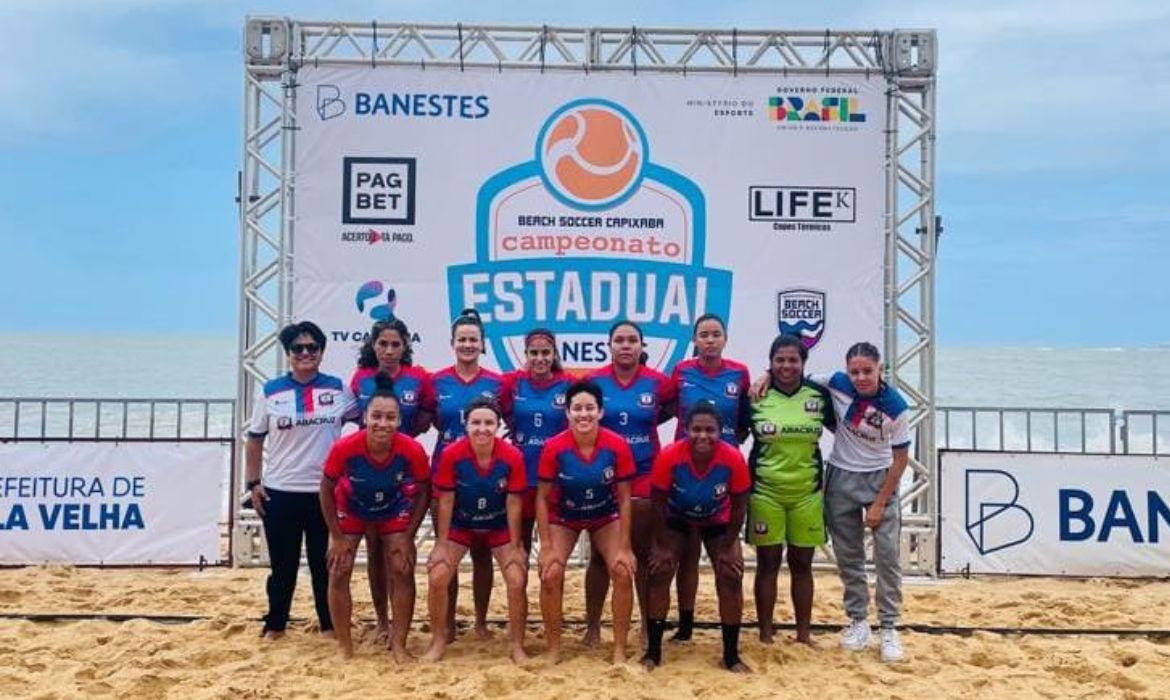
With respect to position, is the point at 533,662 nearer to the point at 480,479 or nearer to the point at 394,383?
the point at 480,479

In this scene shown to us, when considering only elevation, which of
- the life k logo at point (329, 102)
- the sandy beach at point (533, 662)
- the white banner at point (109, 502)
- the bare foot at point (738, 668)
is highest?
the life k logo at point (329, 102)

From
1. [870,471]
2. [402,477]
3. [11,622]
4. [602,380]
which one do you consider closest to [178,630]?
[11,622]

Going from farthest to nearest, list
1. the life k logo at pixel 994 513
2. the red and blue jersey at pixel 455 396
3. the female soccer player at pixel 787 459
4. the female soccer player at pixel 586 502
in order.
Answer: the life k logo at pixel 994 513 → the red and blue jersey at pixel 455 396 → the female soccer player at pixel 787 459 → the female soccer player at pixel 586 502

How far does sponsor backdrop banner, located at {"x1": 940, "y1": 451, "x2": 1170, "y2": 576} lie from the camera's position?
614cm

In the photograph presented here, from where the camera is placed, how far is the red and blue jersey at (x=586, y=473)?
161 inches

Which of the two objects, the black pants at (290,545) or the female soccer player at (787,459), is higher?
the female soccer player at (787,459)

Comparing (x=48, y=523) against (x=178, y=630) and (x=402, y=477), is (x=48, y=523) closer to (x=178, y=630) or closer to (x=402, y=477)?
(x=178, y=630)

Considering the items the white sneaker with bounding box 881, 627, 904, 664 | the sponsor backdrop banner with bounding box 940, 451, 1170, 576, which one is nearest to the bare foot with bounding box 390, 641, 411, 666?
the white sneaker with bounding box 881, 627, 904, 664

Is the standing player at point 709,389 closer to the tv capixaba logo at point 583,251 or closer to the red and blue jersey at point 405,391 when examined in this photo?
the red and blue jersey at point 405,391

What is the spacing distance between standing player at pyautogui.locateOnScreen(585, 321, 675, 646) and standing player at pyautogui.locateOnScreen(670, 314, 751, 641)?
0.47ft

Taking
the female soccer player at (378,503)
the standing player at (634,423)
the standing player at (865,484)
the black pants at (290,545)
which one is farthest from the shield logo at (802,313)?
the black pants at (290,545)

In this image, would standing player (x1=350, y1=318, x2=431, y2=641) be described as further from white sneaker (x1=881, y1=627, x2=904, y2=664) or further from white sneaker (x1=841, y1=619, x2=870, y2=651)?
white sneaker (x1=881, y1=627, x2=904, y2=664)

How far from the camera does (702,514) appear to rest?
4.15 metres

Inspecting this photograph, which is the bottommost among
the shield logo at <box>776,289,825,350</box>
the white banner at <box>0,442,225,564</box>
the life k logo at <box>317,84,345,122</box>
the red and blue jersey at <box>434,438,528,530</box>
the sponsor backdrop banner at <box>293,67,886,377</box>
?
the white banner at <box>0,442,225,564</box>
